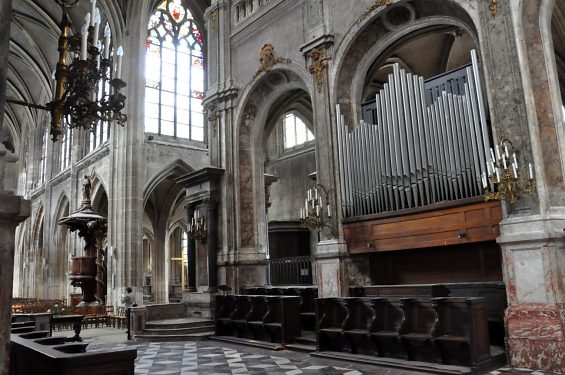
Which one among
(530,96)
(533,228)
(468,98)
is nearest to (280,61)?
(468,98)

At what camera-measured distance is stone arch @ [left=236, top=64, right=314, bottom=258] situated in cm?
1205

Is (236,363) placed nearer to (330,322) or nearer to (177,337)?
(330,322)

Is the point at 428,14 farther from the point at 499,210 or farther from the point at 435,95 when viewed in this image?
the point at 499,210

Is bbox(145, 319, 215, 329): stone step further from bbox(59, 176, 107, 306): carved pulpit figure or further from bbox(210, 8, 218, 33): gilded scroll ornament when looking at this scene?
bbox(210, 8, 218, 33): gilded scroll ornament

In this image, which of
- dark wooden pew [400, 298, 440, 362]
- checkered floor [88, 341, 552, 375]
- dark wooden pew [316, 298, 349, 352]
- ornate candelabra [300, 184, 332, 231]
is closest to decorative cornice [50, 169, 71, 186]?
checkered floor [88, 341, 552, 375]

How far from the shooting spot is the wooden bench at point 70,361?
3273 millimetres

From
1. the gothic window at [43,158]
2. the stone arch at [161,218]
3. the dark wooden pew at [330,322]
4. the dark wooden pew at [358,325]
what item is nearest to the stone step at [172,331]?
the dark wooden pew at [330,322]

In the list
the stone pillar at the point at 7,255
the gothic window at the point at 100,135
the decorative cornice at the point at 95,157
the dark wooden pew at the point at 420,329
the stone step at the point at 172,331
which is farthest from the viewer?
the gothic window at the point at 100,135

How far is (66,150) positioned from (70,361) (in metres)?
26.0

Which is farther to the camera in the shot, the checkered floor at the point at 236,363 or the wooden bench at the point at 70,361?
the checkered floor at the point at 236,363

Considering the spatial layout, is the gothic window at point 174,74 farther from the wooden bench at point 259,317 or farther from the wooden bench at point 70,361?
the wooden bench at point 70,361

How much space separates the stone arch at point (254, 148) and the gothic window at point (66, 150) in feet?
54.2

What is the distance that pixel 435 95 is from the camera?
8195mm

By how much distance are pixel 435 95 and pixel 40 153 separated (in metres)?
29.2
